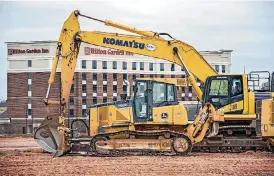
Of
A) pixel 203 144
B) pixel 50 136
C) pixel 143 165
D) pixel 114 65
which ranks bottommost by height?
pixel 143 165

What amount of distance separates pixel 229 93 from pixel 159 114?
308 centimetres

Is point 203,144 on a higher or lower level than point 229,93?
lower

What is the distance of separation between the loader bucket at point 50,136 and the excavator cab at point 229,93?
6.29 meters

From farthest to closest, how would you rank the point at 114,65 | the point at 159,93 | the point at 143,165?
the point at 114,65
the point at 159,93
the point at 143,165

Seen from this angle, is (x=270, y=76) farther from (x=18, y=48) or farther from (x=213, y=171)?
(x=18, y=48)

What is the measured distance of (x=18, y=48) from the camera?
7975cm

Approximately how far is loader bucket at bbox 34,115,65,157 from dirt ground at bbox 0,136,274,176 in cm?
81

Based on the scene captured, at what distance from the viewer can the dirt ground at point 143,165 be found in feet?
58.6

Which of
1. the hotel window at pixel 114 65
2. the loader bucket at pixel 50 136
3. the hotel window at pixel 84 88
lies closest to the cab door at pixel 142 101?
the loader bucket at pixel 50 136

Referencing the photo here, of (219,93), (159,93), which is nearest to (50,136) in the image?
(159,93)

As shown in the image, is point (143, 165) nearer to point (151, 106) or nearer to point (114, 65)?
point (151, 106)

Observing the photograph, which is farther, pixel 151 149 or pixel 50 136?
pixel 50 136

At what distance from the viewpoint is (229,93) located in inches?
998

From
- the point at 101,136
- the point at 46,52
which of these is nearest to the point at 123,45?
the point at 101,136
